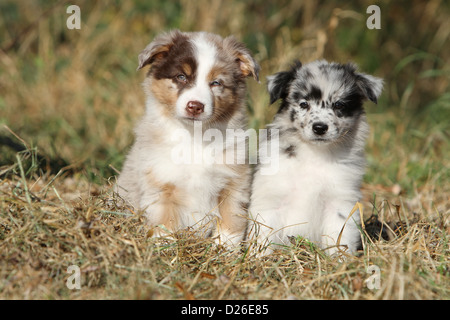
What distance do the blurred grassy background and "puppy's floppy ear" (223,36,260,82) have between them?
5.29 feet

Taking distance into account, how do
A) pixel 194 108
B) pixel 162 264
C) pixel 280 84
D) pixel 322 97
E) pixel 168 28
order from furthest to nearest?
pixel 168 28 → pixel 280 84 → pixel 322 97 → pixel 194 108 → pixel 162 264

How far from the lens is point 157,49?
3.70 metres

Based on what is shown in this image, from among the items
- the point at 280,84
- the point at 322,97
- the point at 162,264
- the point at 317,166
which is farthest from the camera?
the point at 280,84

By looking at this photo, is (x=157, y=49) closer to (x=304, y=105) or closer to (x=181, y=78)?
(x=181, y=78)

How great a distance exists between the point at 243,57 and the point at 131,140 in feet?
7.52

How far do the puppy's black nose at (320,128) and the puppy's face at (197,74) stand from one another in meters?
0.66

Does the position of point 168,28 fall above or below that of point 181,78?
above

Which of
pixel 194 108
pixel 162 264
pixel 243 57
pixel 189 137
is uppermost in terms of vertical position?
pixel 243 57

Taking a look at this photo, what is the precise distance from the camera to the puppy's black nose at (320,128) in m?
3.45

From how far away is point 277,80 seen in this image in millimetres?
3814

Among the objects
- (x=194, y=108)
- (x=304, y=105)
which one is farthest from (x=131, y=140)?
(x=304, y=105)

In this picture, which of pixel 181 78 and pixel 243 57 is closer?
pixel 181 78

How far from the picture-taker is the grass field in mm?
2912
